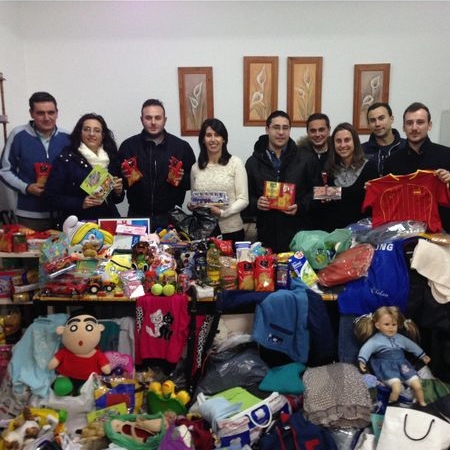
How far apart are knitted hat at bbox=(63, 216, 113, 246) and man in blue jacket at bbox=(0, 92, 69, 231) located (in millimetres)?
650

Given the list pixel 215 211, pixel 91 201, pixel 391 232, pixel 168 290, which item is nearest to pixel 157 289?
pixel 168 290

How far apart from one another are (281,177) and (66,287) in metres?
1.62

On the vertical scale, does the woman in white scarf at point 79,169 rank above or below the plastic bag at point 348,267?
above

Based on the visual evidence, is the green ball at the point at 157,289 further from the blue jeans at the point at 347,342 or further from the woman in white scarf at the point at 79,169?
the blue jeans at the point at 347,342

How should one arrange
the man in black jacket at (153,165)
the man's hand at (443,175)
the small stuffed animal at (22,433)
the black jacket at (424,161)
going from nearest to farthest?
the small stuffed animal at (22,433), the man's hand at (443,175), the black jacket at (424,161), the man in black jacket at (153,165)

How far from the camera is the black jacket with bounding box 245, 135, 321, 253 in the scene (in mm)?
3105

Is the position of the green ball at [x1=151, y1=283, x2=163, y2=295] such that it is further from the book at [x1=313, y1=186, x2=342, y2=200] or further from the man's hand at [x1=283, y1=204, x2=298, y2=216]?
the book at [x1=313, y1=186, x2=342, y2=200]

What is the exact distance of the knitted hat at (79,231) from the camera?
270 centimetres

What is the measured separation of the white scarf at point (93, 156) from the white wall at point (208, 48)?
4.90ft

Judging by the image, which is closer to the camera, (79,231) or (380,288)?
(380,288)

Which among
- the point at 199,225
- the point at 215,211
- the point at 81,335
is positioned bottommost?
the point at 81,335

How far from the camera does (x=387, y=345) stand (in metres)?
2.37

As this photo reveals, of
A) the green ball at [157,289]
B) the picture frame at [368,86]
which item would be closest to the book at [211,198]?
the green ball at [157,289]

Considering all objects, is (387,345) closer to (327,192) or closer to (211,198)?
(327,192)
